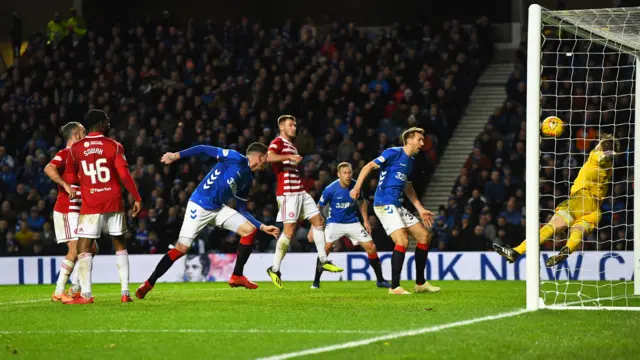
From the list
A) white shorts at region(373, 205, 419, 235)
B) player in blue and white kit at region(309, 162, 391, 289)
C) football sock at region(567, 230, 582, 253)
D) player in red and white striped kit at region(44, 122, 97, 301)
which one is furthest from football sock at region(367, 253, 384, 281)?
player in red and white striped kit at region(44, 122, 97, 301)

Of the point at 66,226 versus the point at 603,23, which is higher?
the point at 603,23

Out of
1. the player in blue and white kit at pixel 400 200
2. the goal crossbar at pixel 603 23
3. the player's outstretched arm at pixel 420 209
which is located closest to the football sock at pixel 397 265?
the player in blue and white kit at pixel 400 200

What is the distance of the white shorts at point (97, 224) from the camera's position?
11.2 meters

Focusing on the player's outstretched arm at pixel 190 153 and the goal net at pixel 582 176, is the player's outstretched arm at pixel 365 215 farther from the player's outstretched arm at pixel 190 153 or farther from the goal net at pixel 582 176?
the player's outstretched arm at pixel 190 153

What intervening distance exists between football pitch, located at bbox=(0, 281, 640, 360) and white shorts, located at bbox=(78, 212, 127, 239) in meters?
0.76

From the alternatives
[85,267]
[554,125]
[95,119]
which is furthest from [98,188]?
[554,125]

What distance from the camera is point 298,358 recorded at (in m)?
6.83

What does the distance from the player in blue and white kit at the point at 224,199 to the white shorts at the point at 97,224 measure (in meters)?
1.00

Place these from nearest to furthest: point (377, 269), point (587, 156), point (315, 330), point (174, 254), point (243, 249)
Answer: point (315, 330) < point (174, 254) < point (243, 249) < point (377, 269) < point (587, 156)

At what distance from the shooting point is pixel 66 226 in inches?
498

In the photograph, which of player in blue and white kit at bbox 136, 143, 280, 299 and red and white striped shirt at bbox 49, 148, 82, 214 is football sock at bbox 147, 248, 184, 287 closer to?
player in blue and white kit at bbox 136, 143, 280, 299

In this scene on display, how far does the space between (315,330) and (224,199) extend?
492 centimetres

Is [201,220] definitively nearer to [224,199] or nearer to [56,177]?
[224,199]

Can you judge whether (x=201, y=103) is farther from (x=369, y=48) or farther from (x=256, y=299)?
(x=256, y=299)
